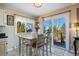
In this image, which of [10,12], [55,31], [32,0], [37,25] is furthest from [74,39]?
[10,12]

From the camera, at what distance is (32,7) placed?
1.83 m

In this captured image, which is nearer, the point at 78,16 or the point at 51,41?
the point at 78,16

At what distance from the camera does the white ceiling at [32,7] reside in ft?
5.90

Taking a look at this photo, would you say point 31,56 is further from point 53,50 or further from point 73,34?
point 73,34

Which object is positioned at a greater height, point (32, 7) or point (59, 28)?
point (32, 7)

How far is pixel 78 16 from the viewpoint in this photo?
1722 mm

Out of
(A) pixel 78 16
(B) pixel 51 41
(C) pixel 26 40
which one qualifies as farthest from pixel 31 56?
(A) pixel 78 16

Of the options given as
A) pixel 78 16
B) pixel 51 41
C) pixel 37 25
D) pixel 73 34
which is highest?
pixel 78 16

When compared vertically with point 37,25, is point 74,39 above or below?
below

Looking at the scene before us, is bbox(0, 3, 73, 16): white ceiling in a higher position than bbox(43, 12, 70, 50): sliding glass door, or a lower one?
higher

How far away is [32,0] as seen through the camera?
5.96 feet

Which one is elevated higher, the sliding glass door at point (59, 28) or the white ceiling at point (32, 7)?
the white ceiling at point (32, 7)

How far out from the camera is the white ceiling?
180cm

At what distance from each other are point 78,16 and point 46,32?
1.79ft
